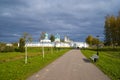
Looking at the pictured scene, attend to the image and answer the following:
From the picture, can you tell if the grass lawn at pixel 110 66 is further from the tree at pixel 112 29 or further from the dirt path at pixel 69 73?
the tree at pixel 112 29

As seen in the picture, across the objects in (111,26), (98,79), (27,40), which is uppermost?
(111,26)

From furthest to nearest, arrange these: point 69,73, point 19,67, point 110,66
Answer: point 110,66 < point 19,67 < point 69,73

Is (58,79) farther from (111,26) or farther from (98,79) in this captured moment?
(111,26)

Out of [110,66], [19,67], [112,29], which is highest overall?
[112,29]

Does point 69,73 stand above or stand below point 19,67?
below

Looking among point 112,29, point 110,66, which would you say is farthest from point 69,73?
point 112,29

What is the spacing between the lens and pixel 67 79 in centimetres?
1215

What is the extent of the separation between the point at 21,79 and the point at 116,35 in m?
71.3

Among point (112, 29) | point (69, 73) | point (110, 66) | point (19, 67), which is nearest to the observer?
point (69, 73)

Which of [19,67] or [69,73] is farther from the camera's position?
[19,67]

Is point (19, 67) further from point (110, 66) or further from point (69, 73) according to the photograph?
point (110, 66)

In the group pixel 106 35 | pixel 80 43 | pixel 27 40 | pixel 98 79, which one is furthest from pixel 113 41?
pixel 80 43

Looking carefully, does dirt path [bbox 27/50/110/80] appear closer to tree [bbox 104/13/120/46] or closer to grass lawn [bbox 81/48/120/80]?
grass lawn [bbox 81/48/120/80]

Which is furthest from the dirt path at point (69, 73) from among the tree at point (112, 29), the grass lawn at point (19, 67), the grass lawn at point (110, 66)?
the tree at point (112, 29)
